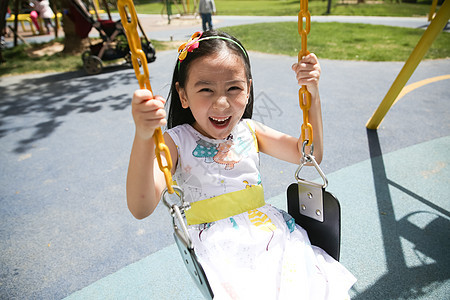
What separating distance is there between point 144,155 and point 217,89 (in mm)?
383

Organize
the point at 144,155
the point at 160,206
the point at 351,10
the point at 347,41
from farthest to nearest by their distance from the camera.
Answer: the point at 351,10, the point at 347,41, the point at 160,206, the point at 144,155

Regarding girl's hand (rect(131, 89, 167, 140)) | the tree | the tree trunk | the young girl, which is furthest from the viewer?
the tree trunk

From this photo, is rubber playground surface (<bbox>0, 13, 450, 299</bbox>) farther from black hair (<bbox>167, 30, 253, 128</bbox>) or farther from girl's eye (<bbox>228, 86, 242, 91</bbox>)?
girl's eye (<bbox>228, 86, 242, 91</bbox>)

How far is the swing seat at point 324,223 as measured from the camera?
120cm

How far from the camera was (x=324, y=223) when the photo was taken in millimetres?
1268

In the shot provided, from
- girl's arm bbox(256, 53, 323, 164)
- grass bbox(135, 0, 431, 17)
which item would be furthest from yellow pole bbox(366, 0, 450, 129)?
grass bbox(135, 0, 431, 17)

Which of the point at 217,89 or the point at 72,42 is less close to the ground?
the point at 72,42

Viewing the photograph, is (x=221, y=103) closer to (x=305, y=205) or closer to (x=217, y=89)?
(x=217, y=89)

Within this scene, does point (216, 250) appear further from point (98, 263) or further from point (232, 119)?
point (98, 263)

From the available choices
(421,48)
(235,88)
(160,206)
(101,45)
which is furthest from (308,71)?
(101,45)

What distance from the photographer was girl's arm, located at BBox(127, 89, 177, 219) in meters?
0.94

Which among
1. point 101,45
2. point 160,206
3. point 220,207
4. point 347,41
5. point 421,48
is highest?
point 101,45

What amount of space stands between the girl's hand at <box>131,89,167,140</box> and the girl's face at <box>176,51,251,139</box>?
0.27m

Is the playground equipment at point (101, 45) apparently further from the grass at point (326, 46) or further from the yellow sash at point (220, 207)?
the yellow sash at point (220, 207)
